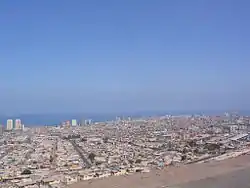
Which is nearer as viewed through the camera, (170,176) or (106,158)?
(170,176)

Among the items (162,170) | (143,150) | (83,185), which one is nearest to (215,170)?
(162,170)

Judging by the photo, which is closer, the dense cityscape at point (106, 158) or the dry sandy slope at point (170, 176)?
the dry sandy slope at point (170, 176)

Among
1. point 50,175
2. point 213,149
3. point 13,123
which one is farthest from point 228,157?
point 13,123

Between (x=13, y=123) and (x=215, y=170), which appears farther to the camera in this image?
(x=13, y=123)

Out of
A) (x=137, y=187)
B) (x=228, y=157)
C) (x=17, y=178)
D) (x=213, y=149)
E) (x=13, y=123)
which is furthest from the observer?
(x=13, y=123)

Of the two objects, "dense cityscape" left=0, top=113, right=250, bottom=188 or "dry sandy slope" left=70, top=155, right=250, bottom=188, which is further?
"dense cityscape" left=0, top=113, right=250, bottom=188

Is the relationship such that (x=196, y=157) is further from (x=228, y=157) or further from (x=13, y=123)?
(x=13, y=123)

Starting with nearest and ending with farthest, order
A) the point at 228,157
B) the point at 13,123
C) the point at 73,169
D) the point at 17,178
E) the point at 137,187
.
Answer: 1. the point at 137,187
2. the point at 17,178
3. the point at 73,169
4. the point at 228,157
5. the point at 13,123
